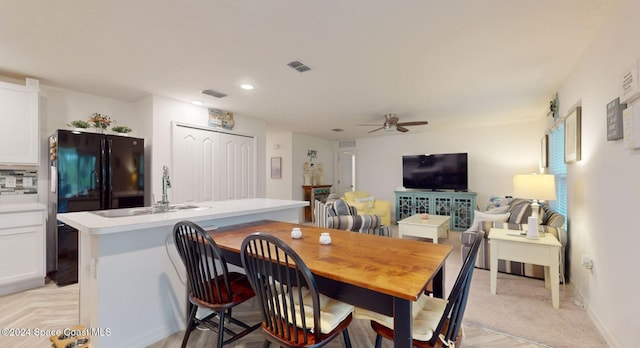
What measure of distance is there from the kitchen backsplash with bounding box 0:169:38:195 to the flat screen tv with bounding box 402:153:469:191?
643cm

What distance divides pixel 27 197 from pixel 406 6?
14.8 feet

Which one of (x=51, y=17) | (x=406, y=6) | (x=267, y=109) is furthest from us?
(x=267, y=109)

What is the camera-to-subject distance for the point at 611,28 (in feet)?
6.02

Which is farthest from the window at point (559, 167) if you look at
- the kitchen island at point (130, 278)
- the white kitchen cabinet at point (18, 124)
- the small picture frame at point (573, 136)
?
the white kitchen cabinet at point (18, 124)

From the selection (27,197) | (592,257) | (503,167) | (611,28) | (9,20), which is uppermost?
(9,20)

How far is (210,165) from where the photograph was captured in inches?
169

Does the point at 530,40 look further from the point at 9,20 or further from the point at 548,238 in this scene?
the point at 9,20

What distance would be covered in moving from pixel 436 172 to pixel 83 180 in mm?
6168

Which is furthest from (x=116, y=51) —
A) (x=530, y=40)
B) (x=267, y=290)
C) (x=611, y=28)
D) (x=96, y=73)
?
(x=611, y=28)

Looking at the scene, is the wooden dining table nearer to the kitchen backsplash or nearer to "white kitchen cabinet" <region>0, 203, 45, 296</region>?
"white kitchen cabinet" <region>0, 203, 45, 296</region>

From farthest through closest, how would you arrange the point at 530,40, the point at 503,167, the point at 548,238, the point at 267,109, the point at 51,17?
the point at 503,167
the point at 267,109
the point at 548,238
the point at 530,40
the point at 51,17

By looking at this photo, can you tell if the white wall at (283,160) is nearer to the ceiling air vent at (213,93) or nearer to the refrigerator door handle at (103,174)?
the ceiling air vent at (213,93)

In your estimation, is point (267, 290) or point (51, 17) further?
point (51, 17)

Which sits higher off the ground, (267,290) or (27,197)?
(27,197)
